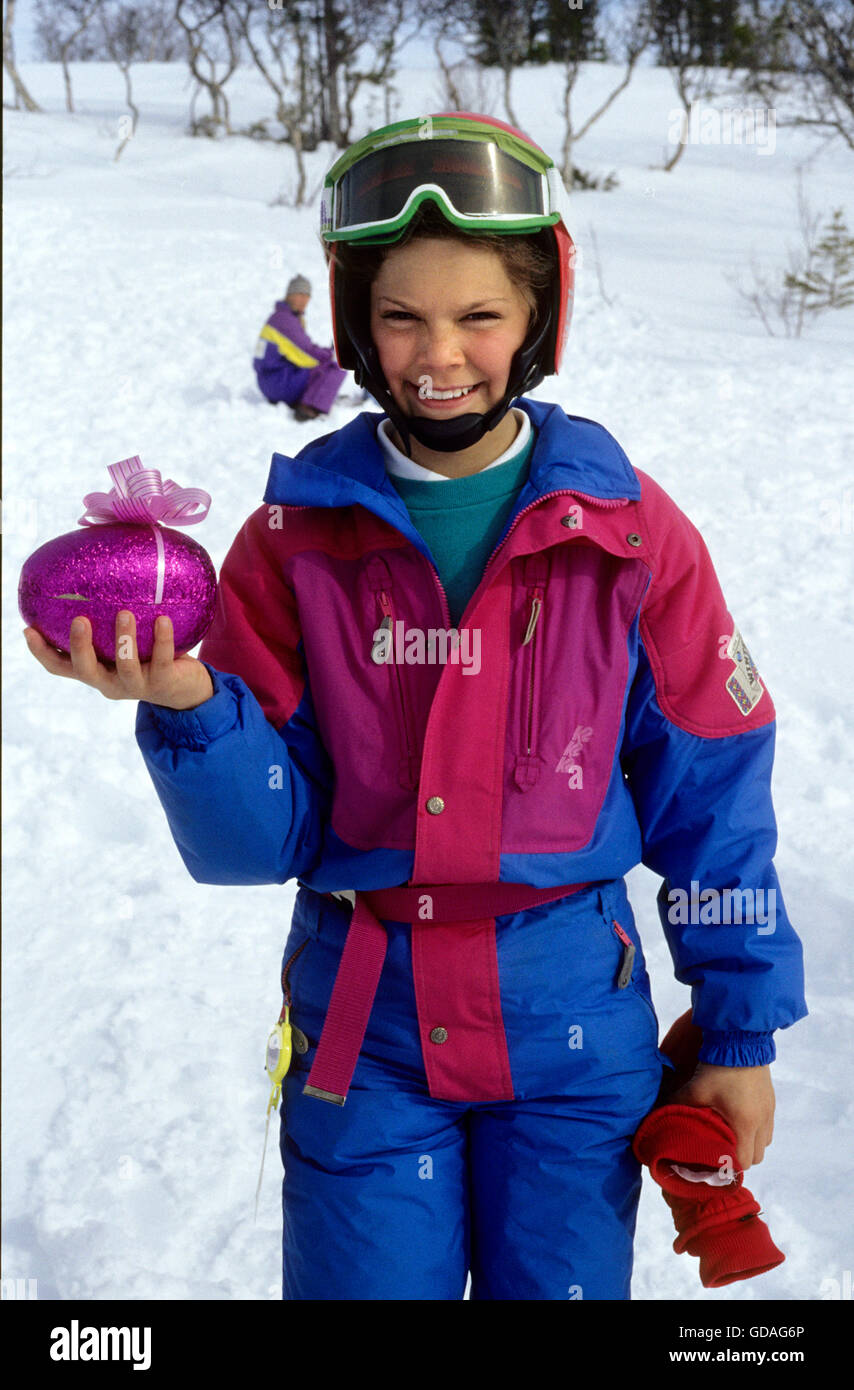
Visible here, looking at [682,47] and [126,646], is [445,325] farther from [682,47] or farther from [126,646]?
[682,47]

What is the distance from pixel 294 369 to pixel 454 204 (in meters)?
6.95

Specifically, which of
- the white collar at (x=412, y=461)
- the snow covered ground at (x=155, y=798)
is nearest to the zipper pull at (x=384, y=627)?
the white collar at (x=412, y=461)

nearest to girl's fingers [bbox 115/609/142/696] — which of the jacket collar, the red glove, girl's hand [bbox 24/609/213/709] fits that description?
girl's hand [bbox 24/609/213/709]

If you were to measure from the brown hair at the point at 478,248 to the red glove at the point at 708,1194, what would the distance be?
1250 millimetres

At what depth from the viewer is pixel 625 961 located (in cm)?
190

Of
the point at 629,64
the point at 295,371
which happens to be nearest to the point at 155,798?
the point at 295,371

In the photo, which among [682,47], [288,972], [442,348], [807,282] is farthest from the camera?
[682,47]

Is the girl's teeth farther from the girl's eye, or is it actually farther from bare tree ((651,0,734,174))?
bare tree ((651,0,734,174))

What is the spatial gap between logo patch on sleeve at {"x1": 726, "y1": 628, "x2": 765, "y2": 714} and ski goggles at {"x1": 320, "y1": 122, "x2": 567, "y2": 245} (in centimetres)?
72

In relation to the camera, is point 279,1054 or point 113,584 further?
point 279,1054

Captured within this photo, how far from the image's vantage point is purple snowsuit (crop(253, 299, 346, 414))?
8430mm
